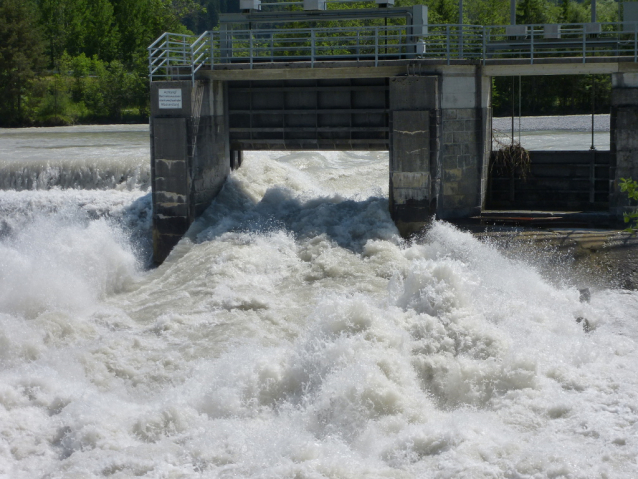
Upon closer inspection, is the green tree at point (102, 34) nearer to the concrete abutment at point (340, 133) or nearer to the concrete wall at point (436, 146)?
the concrete abutment at point (340, 133)

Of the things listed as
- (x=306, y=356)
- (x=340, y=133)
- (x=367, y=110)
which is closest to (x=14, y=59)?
(x=340, y=133)

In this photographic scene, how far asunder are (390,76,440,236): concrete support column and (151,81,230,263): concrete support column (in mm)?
4275

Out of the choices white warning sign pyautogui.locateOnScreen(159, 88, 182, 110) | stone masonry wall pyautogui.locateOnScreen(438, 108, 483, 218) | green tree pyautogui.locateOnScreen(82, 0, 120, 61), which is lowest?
stone masonry wall pyautogui.locateOnScreen(438, 108, 483, 218)

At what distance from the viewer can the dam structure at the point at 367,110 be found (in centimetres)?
1806

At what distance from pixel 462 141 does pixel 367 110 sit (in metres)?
2.42

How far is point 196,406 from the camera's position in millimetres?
11461

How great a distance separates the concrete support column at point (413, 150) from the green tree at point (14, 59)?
38.2m

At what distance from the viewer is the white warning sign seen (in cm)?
1864

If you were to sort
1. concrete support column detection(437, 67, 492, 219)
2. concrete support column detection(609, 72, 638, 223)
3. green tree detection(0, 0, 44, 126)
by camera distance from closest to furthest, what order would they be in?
concrete support column detection(609, 72, 638, 223) < concrete support column detection(437, 67, 492, 219) < green tree detection(0, 0, 44, 126)

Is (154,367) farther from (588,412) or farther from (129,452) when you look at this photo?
(588,412)

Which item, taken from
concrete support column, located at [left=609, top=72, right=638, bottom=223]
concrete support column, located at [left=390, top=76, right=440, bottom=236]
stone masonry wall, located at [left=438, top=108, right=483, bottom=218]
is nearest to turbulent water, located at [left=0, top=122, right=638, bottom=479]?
concrete support column, located at [left=390, top=76, right=440, bottom=236]

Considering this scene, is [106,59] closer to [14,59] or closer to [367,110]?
[14,59]

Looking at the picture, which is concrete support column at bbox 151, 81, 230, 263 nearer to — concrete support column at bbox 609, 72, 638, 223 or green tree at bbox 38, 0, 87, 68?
concrete support column at bbox 609, 72, 638, 223

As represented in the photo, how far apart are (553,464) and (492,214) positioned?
10047mm
